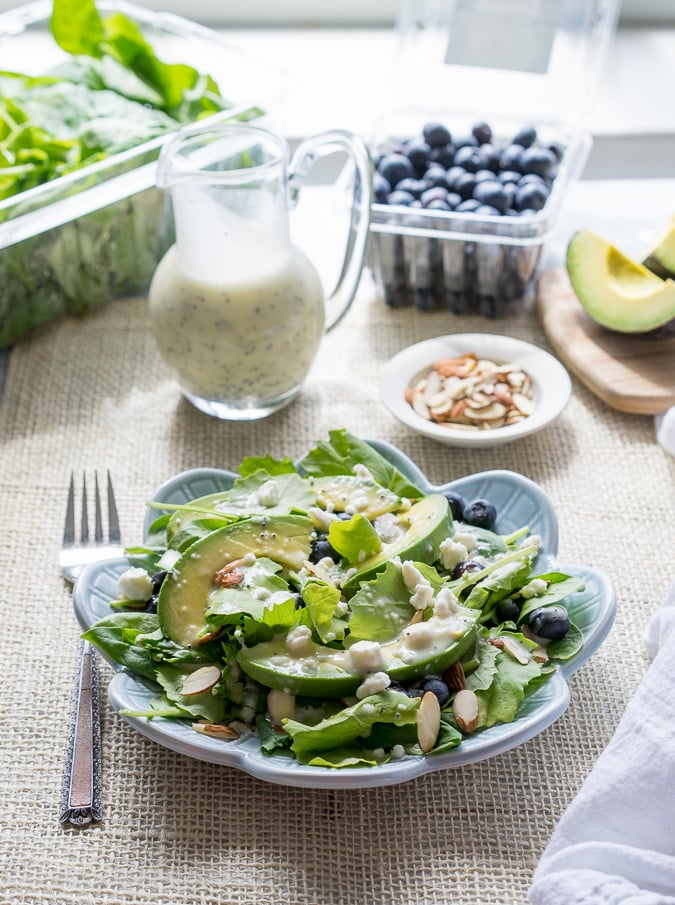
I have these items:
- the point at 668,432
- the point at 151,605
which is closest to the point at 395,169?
the point at 668,432

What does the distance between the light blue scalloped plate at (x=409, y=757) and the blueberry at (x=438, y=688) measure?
4cm

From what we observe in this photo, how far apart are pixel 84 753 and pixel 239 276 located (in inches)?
25.7

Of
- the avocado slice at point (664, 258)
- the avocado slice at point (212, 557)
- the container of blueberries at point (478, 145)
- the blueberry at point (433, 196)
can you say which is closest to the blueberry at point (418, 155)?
the container of blueberries at point (478, 145)

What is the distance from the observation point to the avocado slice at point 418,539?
1.02m

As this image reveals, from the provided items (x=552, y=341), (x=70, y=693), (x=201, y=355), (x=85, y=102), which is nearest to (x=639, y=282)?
(x=552, y=341)

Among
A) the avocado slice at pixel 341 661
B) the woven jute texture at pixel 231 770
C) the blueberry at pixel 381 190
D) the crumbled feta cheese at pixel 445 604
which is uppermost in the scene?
the blueberry at pixel 381 190

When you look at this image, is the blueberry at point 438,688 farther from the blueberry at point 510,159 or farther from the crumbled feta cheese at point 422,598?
the blueberry at point 510,159

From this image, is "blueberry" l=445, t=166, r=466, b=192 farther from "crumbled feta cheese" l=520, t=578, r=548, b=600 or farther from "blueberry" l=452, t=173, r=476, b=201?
"crumbled feta cheese" l=520, t=578, r=548, b=600

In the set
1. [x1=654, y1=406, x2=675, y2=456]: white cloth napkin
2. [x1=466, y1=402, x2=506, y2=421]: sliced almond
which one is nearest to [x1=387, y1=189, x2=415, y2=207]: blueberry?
[x1=466, y1=402, x2=506, y2=421]: sliced almond

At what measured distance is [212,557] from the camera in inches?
40.9

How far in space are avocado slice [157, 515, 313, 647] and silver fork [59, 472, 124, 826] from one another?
123 mm

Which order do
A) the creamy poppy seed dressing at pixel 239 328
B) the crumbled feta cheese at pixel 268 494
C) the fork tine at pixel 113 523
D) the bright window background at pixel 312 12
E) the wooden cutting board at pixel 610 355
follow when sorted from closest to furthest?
the crumbled feta cheese at pixel 268 494 < the fork tine at pixel 113 523 < the creamy poppy seed dressing at pixel 239 328 < the wooden cutting board at pixel 610 355 < the bright window background at pixel 312 12

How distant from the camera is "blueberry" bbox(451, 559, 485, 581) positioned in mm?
1046

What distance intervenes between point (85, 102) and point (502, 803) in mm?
1341
